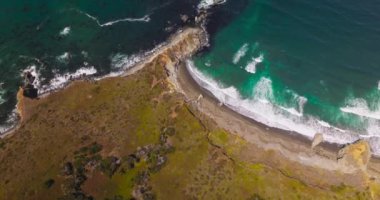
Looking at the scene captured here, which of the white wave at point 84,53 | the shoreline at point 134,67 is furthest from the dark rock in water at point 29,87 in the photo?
the white wave at point 84,53

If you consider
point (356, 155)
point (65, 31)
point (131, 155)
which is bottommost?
point (131, 155)

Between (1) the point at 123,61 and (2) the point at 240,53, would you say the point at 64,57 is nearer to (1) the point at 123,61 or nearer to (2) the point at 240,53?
(1) the point at 123,61

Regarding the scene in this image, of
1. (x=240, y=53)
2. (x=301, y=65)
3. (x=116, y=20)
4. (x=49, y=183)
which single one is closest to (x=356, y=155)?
(x=301, y=65)

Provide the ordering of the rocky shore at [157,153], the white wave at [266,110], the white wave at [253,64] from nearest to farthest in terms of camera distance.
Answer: the rocky shore at [157,153], the white wave at [266,110], the white wave at [253,64]

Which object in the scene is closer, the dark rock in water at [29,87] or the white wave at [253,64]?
the dark rock in water at [29,87]

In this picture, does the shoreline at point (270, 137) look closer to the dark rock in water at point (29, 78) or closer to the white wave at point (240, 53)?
the white wave at point (240, 53)

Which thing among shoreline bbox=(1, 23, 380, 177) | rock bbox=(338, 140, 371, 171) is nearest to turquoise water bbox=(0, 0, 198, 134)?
shoreline bbox=(1, 23, 380, 177)

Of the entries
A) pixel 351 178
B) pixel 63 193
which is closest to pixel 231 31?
pixel 351 178
